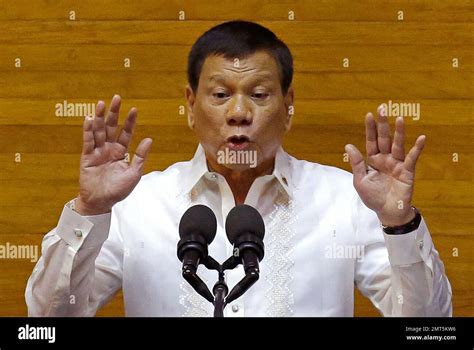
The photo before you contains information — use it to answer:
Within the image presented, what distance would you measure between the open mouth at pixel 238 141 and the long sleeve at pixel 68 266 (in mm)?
266

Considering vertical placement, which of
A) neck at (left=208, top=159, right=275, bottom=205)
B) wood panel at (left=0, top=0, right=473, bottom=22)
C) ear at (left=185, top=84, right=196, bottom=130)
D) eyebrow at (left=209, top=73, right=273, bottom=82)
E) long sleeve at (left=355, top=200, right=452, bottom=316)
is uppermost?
wood panel at (left=0, top=0, right=473, bottom=22)

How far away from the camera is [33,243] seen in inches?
83.0

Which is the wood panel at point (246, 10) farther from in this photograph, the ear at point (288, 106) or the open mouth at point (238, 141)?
the open mouth at point (238, 141)

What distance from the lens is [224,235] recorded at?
176 cm

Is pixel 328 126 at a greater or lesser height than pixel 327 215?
greater

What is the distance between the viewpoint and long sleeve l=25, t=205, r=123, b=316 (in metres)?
1.56

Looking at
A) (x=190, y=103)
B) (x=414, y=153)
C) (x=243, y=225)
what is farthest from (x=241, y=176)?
(x=243, y=225)

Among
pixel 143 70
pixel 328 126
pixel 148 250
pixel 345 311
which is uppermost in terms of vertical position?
pixel 143 70

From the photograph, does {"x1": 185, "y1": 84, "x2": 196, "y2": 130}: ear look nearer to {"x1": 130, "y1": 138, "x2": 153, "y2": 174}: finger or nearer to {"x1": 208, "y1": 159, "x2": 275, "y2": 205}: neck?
{"x1": 208, "y1": 159, "x2": 275, "y2": 205}: neck

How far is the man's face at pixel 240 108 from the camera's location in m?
1.71

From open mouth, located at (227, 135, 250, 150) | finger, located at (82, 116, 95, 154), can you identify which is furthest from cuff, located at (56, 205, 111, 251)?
open mouth, located at (227, 135, 250, 150)
